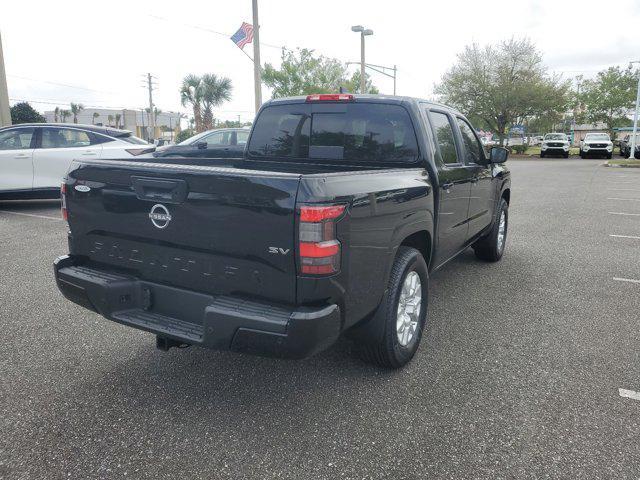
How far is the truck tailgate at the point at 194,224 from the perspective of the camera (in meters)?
2.48

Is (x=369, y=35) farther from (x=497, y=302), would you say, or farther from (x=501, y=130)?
(x=497, y=302)

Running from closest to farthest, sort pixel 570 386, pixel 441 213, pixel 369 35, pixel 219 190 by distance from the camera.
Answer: pixel 219 190 < pixel 570 386 < pixel 441 213 < pixel 369 35

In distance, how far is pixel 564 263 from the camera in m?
6.33

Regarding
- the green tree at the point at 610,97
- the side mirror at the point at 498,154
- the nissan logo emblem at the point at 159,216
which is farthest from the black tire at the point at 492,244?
the green tree at the point at 610,97

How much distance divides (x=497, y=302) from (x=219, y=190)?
10.8 feet

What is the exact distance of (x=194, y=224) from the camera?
8.76 feet

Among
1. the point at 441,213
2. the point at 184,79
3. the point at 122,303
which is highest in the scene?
the point at 184,79

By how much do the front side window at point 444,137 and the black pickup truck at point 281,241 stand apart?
0.16 metres

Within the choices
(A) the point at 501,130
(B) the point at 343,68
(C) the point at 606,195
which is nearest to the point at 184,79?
(B) the point at 343,68

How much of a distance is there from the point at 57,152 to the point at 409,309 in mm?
8649

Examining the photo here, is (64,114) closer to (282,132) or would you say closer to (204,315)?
(282,132)

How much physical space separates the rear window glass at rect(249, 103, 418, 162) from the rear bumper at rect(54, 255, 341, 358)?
1.69 meters

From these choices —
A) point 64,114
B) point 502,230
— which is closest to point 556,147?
point 502,230

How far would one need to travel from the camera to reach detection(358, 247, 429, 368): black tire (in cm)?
314
